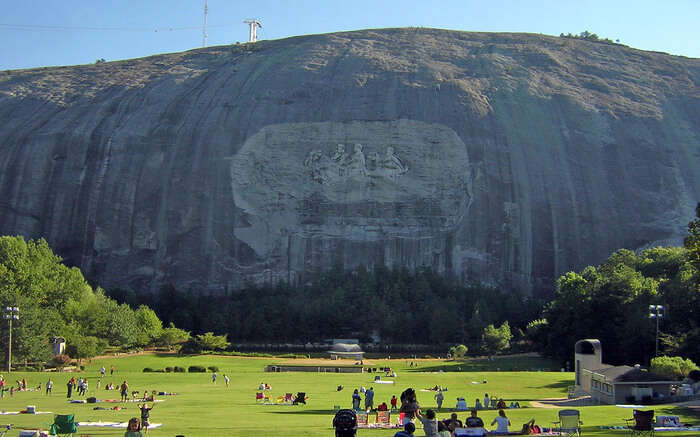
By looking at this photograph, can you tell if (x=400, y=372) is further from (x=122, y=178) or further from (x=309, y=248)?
(x=122, y=178)

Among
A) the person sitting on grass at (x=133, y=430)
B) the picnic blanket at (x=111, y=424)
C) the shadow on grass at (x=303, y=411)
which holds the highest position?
the person sitting on grass at (x=133, y=430)

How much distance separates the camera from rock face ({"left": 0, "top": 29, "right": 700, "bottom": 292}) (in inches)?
3206

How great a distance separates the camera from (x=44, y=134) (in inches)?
3575

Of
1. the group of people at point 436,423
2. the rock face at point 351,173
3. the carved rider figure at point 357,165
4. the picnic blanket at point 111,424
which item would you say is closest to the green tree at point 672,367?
the group of people at point 436,423

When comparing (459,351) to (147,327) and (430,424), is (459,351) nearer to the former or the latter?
(147,327)

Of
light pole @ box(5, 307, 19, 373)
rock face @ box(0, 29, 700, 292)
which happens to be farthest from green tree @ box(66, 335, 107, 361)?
rock face @ box(0, 29, 700, 292)

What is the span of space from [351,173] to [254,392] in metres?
53.0

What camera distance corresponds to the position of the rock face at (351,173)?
267ft

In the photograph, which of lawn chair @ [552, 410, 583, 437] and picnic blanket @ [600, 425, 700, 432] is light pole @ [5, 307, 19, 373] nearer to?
lawn chair @ [552, 410, 583, 437]

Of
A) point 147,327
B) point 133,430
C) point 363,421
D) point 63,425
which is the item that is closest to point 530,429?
point 363,421

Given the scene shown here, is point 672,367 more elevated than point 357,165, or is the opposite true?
point 357,165

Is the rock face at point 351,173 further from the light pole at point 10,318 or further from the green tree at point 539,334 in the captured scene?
the light pole at point 10,318

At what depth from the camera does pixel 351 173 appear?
278 feet

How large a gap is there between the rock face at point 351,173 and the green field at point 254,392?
2650 centimetres
